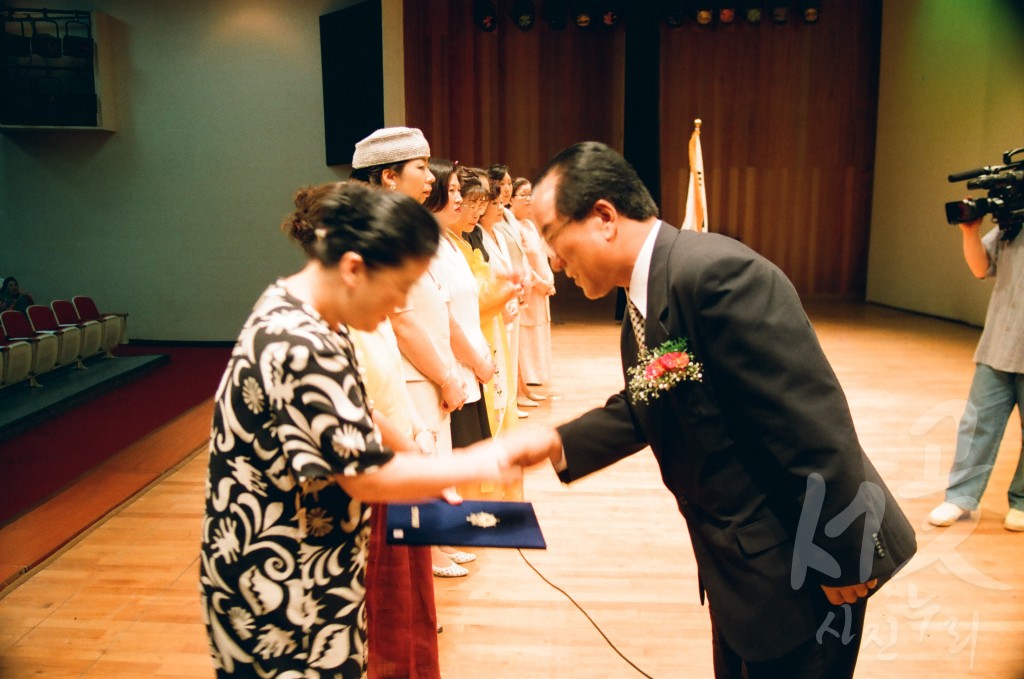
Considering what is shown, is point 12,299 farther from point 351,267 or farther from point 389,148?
point 351,267

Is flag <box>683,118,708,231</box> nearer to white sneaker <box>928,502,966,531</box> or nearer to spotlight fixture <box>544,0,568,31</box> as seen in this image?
white sneaker <box>928,502,966,531</box>

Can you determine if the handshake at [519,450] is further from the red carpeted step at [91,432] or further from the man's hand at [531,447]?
the red carpeted step at [91,432]

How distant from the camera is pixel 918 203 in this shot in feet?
35.8

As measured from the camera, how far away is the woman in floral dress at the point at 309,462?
1.22 meters

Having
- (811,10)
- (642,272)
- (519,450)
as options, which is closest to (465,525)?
(519,450)

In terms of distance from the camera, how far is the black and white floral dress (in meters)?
1.22

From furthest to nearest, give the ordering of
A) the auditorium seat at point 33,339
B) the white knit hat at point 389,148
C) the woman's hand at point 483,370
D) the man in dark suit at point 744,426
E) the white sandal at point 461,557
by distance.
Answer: the auditorium seat at point 33,339 < the white sandal at point 461,557 < the woman's hand at point 483,370 < the white knit hat at point 389,148 < the man in dark suit at point 744,426

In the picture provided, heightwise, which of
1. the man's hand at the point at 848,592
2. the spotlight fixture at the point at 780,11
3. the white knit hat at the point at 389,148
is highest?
the spotlight fixture at the point at 780,11

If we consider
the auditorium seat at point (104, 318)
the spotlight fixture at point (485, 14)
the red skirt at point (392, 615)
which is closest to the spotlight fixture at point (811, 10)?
the spotlight fixture at point (485, 14)

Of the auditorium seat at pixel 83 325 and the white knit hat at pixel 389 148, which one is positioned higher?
the white knit hat at pixel 389 148

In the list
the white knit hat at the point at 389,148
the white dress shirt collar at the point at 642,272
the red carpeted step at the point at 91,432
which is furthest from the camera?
the red carpeted step at the point at 91,432

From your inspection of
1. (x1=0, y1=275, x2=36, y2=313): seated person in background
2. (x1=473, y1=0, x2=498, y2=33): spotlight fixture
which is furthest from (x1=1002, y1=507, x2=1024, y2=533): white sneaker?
(x1=473, y1=0, x2=498, y2=33): spotlight fixture

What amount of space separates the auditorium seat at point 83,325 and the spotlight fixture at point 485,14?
274 inches

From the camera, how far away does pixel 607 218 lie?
155 centimetres
